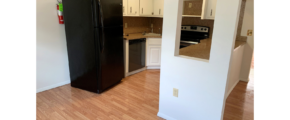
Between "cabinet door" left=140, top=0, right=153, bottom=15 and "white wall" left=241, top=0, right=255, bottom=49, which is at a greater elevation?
"cabinet door" left=140, top=0, right=153, bottom=15

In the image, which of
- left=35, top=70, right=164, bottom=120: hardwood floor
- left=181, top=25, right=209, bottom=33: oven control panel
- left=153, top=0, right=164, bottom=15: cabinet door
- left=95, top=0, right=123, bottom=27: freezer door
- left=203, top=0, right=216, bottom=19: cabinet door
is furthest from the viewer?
left=153, top=0, right=164, bottom=15: cabinet door

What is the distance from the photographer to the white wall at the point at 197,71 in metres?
1.48

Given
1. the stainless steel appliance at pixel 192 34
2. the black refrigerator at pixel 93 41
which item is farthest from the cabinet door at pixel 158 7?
the black refrigerator at pixel 93 41

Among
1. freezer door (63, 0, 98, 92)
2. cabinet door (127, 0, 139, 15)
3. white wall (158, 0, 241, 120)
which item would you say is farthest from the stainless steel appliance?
freezer door (63, 0, 98, 92)

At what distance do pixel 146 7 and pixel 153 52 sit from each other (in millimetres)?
1080

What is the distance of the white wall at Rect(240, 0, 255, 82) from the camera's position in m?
3.15

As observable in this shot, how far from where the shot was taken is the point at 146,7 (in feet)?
13.1

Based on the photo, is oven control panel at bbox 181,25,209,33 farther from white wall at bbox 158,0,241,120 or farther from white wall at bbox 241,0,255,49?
white wall at bbox 158,0,241,120

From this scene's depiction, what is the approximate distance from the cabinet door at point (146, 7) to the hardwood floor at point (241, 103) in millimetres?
2498

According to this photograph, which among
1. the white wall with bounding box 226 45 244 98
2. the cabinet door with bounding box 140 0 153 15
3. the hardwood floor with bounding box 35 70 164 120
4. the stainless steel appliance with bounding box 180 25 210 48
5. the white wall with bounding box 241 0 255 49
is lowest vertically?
the hardwood floor with bounding box 35 70 164 120

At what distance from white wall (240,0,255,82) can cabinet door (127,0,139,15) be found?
2179mm

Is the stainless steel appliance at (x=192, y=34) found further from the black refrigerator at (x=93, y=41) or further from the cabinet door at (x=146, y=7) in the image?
the black refrigerator at (x=93, y=41)

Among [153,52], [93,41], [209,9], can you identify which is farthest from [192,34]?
[93,41]
